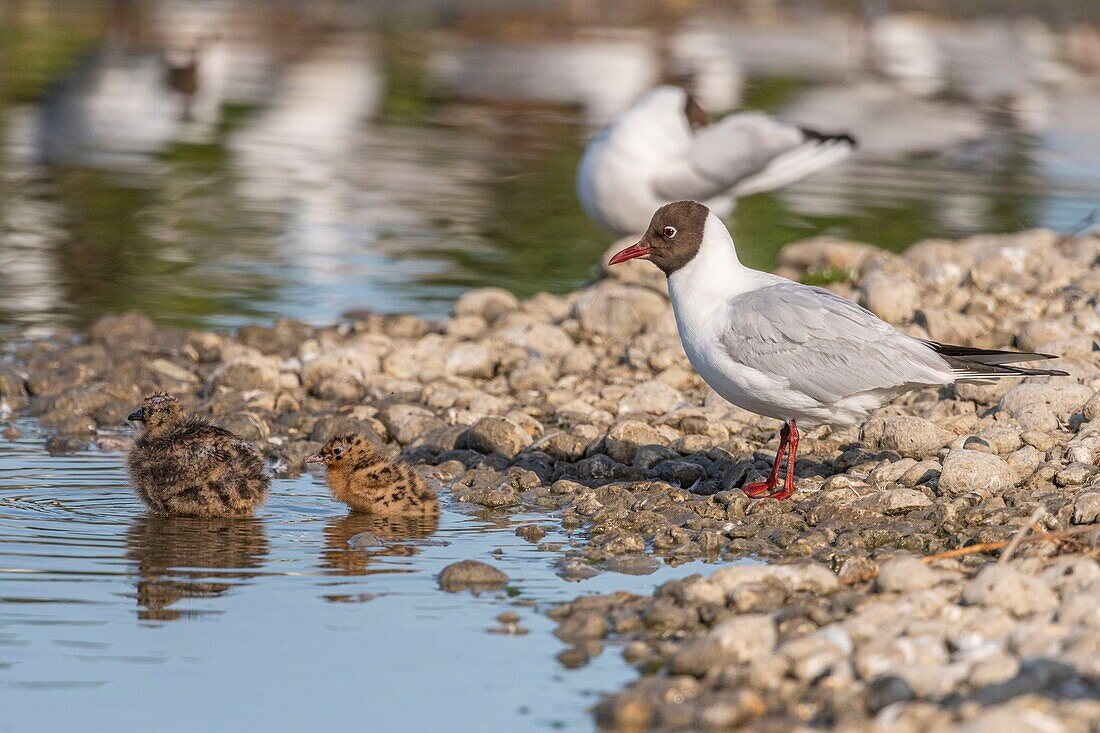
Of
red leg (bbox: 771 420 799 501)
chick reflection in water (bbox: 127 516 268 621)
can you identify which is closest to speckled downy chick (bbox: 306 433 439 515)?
chick reflection in water (bbox: 127 516 268 621)

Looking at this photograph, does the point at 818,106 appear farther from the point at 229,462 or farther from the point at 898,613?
the point at 898,613

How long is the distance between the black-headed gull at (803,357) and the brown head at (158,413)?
8.46 feet

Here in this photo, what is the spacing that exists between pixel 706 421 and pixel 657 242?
1.24 m

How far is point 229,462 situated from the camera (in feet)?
25.1

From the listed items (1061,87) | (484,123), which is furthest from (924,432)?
(1061,87)

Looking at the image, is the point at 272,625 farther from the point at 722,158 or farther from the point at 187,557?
the point at 722,158

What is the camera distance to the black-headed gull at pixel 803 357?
7316 millimetres

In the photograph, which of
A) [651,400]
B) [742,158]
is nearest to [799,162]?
[742,158]

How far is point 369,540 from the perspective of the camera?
7180 mm

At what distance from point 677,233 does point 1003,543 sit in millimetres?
2256

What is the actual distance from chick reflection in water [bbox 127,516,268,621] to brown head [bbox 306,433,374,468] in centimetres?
50

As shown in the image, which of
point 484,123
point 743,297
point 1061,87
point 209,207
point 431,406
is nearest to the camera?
point 743,297

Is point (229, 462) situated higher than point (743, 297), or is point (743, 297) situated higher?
point (743, 297)

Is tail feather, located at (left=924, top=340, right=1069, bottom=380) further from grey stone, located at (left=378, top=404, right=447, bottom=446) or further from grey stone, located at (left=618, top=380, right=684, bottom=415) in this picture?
grey stone, located at (left=378, top=404, right=447, bottom=446)
